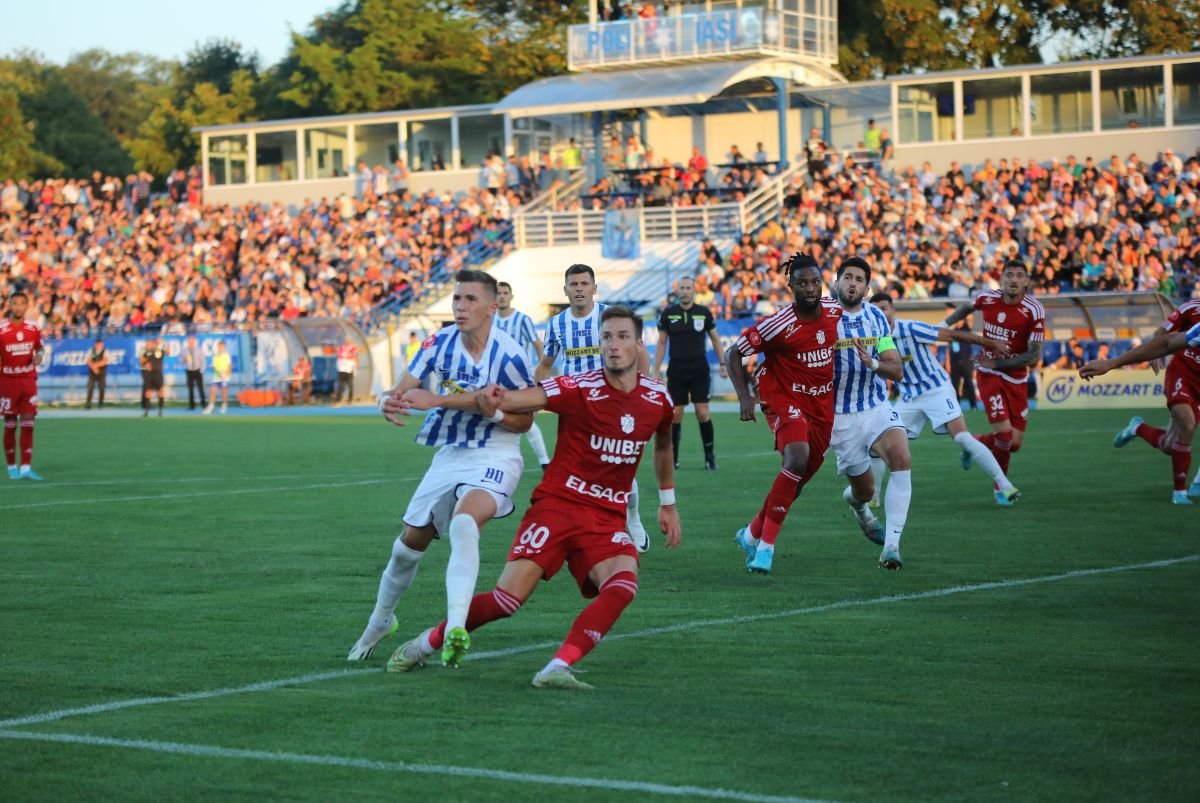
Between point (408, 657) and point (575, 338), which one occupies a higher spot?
point (575, 338)

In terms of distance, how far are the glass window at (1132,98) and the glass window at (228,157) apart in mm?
29284

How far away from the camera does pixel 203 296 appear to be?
4834 centimetres

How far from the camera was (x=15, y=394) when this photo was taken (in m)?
19.6

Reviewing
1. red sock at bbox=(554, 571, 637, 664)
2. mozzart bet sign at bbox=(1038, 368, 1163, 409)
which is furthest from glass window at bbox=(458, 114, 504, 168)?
red sock at bbox=(554, 571, 637, 664)

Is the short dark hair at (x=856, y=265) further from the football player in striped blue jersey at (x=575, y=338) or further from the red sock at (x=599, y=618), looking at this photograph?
the red sock at (x=599, y=618)

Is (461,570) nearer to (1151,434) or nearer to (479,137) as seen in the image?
(1151,434)

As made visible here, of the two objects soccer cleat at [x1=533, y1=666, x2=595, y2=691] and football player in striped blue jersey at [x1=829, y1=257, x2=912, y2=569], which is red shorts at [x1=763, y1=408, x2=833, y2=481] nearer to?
football player in striped blue jersey at [x1=829, y1=257, x2=912, y2=569]

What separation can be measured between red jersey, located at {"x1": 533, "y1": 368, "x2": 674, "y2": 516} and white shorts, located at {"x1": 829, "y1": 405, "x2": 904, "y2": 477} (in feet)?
13.6

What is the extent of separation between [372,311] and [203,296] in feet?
22.0

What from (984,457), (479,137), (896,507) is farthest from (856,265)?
(479,137)

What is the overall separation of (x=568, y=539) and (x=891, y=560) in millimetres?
3931

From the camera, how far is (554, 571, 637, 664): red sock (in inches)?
275

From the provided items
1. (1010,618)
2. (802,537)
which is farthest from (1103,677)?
(802,537)

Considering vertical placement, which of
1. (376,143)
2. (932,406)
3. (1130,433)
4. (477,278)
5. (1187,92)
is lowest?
(1130,433)
